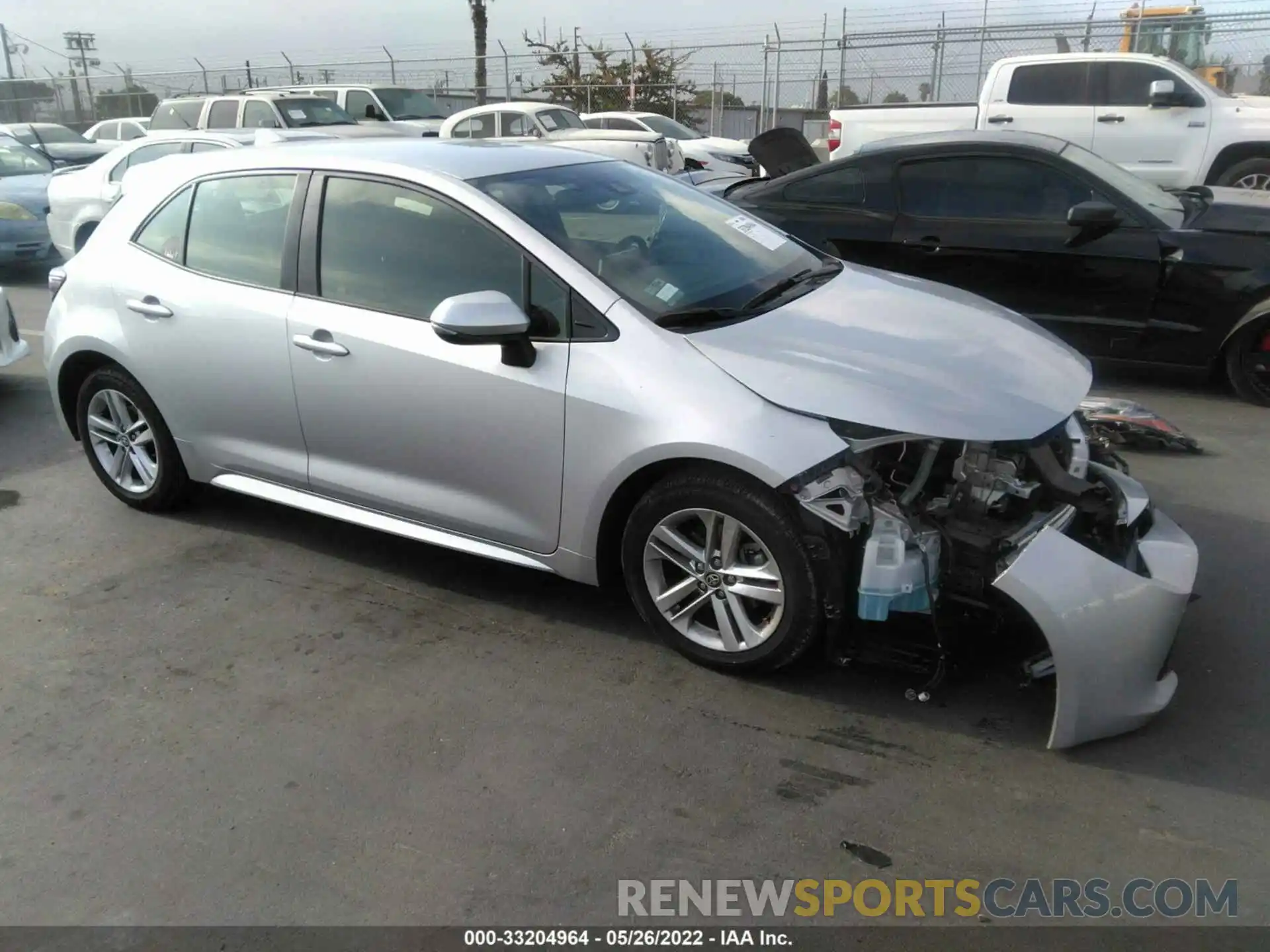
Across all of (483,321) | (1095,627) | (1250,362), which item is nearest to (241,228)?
(483,321)

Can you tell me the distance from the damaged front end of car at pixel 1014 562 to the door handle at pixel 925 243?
3502 millimetres

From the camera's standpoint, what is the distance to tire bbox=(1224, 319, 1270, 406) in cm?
619

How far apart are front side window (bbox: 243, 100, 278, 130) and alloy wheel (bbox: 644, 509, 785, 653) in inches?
564

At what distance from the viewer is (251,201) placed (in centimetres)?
450

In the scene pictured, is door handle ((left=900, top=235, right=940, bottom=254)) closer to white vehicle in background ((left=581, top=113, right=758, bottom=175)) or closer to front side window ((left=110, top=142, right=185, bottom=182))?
front side window ((left=110, top=142, right=185, bottom=182))

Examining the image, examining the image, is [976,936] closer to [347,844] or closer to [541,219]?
[347,844]

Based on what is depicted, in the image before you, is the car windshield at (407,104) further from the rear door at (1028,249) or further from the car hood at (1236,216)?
the car hood at (1236,216)

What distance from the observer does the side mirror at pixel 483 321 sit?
3502 mm

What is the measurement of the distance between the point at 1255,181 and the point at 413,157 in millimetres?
10184

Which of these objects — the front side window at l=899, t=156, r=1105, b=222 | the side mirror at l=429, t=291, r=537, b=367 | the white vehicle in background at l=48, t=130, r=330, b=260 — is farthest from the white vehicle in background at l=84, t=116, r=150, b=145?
the side mirror at l=429, t=291, r=537, b=367

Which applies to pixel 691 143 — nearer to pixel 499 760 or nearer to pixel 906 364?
pixel 906 364

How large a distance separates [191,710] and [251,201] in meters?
2.18

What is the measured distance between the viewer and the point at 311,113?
1631cm

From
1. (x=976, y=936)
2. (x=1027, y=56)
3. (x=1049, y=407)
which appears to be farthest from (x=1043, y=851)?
(x=1027, y=56)
